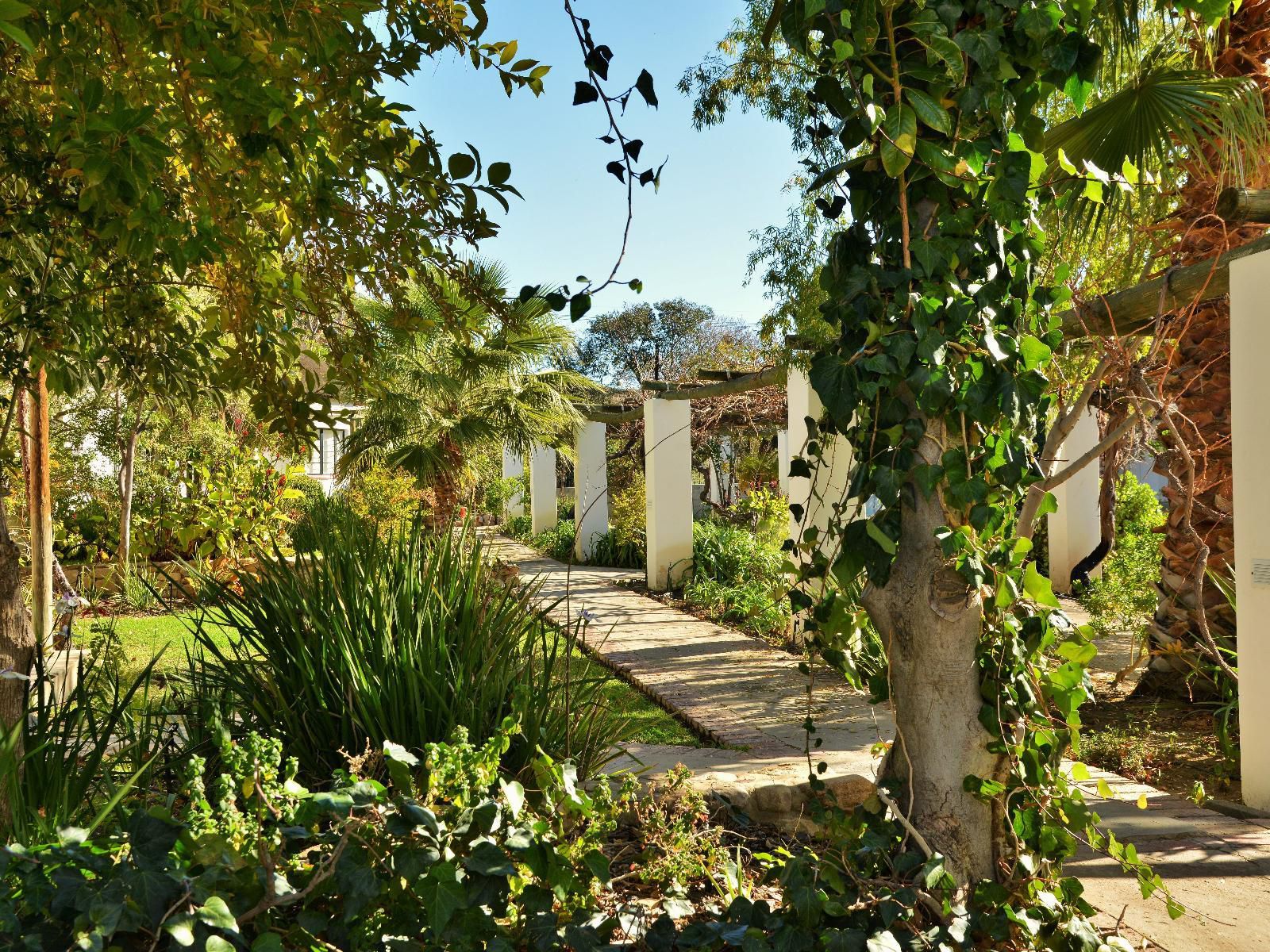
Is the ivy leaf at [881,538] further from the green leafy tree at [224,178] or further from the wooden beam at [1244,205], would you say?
the wooden beam at [1244,205]

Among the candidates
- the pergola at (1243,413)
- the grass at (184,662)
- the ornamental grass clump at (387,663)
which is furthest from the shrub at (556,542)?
the ornamental grass clump at (387,663)

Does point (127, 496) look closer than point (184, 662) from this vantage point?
No

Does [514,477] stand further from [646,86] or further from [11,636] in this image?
[646,86]

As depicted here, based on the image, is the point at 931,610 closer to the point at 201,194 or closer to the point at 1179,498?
the point at 201,194

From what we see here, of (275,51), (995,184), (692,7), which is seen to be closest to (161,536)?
(692,7)

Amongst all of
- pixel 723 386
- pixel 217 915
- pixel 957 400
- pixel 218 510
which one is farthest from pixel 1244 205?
pixel 218 510

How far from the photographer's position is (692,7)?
5227mm

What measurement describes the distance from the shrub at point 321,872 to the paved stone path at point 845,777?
2.20 ft

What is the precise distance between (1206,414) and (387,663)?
197 inches

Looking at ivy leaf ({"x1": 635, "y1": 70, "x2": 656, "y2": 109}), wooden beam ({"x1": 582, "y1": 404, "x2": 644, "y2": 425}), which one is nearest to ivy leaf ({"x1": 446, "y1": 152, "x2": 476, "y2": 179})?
ivy leaf ({"x1": 635, "y1": 70, "x2": 656, "y2": 109})

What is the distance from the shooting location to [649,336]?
3253 cm

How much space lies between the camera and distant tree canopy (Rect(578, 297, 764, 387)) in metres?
31.5

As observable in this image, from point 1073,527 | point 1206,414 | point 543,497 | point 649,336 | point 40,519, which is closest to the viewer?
point 40,519

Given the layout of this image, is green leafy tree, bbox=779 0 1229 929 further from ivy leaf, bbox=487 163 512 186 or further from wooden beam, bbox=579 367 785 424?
wooden beam, bbox=579 367 785 424
